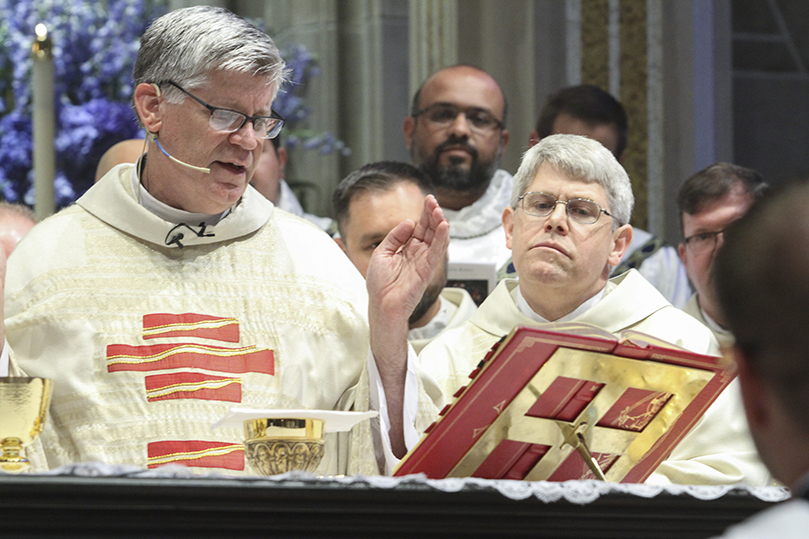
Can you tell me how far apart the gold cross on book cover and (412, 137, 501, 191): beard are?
2.88m

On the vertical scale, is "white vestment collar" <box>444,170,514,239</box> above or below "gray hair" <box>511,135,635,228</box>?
below

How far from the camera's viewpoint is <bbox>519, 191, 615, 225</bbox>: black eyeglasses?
4.03 m

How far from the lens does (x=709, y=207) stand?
189 inches

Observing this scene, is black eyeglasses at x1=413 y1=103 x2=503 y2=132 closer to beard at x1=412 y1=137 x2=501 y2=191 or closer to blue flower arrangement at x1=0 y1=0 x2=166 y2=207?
beard at x1=412 y1=137 x2=501 y2=191

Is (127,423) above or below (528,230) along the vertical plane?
below

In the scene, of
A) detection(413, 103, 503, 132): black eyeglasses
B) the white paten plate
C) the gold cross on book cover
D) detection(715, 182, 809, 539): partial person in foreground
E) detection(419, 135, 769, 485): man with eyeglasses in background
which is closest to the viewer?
detection(715, 182, 809, 539): partial person in foreground

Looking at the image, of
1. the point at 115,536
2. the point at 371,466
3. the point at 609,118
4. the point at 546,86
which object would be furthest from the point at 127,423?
the point at 546,86

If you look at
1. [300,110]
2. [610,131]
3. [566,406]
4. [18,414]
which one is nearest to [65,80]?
[300,110]

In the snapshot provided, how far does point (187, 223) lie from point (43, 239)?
1.47ft

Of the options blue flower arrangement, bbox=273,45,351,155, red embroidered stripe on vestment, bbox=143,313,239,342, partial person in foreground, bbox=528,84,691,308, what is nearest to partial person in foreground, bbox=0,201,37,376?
red embroidered stripe on vestment, bbox=143,313,239,342

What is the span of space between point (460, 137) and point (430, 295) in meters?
1.10

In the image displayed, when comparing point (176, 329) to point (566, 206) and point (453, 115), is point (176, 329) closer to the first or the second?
point (566, 206)

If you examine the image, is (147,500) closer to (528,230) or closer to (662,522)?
(662,522)

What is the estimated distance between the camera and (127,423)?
11.4 feet
